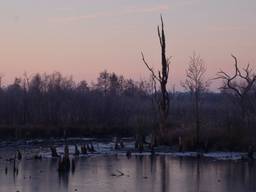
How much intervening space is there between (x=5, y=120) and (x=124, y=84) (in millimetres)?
54747

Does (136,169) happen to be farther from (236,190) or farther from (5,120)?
(5,120)

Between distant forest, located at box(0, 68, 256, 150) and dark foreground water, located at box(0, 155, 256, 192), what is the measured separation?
23.3 ft

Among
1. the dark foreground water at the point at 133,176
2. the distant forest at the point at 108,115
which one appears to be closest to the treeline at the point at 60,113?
the distant forest at the point at 108,115

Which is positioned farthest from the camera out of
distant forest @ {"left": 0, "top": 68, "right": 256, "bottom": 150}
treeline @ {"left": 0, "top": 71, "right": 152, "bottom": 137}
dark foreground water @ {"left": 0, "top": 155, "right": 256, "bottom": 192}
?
treeline @ {"left": 0, "top": 71, "right": 152, "bottom": 137}

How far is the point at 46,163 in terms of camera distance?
111 ft

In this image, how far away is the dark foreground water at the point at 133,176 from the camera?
23.3m

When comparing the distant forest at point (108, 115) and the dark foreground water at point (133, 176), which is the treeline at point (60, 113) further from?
the dark foreground water at point (133, 176)

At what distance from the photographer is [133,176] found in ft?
89.9

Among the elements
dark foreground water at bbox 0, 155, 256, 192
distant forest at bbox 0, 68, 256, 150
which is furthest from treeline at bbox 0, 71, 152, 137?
dark foreground water at bbox 0, 155, 256, 192

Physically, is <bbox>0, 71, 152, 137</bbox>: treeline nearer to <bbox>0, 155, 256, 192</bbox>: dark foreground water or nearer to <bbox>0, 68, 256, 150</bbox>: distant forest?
<bbox>0, 68, 256, 150</bbox>: distant forest

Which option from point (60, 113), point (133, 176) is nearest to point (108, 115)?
point (60, 113)

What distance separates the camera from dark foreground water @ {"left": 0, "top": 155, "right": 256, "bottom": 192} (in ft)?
76.6

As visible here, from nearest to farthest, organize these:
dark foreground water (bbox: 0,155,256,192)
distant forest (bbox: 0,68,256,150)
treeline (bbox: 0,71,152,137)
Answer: dark foreground water (bbox: 0,155,256,192) → distant forest (bbox: 0,68,256,150) → treeline (bbox: 0,71,152,137)

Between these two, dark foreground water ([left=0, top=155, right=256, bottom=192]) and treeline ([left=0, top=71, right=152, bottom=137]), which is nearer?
dark foreground water ([left=0, top=155, right=256, bottom=192])
